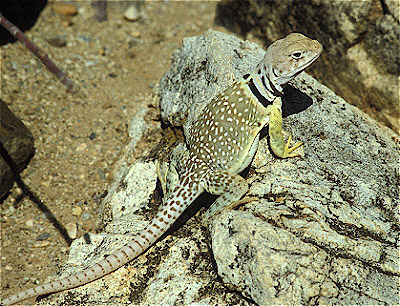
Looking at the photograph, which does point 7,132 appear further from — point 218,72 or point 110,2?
point 110,2

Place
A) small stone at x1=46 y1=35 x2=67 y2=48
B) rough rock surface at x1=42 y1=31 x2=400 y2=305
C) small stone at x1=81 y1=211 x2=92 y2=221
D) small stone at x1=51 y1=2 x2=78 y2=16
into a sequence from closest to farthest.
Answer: rough rock surface at x1=42 y1=31 x2=400 y2=305 → small stone at x1=81 y1=211 x2=92 y2=221 → small stone at x1=46 y1=35 x2=67 y2=48 → small stone at x1=51 y1=2 x2=78 y2=16

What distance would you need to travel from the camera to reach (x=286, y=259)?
2900mm

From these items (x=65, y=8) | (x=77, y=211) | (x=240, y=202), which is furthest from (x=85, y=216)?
(x=65, y=8)

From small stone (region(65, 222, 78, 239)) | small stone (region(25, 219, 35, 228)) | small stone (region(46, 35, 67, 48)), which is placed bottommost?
small stone (region(65, 222, 78, 239))

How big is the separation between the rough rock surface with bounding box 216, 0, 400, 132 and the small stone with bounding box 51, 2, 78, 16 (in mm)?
4302

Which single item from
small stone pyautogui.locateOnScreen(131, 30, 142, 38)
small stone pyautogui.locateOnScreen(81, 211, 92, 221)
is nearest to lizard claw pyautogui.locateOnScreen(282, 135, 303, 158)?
small stone pyautogui.locateOnScreen(81, 211, 92, 221)

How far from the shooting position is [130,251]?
11.6 ft

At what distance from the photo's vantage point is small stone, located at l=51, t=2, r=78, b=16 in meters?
7.84

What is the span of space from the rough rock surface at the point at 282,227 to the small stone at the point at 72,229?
2.50 feet

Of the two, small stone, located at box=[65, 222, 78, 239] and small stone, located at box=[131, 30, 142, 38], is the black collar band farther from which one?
small stone, located at box=[131, 30, 142, 38]

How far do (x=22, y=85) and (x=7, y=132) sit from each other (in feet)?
5.73

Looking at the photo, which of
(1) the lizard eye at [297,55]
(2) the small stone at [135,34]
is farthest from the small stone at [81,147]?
(1) the lizard eye at [297,55]

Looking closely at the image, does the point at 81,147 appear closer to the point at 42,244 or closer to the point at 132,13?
the point at 42,244

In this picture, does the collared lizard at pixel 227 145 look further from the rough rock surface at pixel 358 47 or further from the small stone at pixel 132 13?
the small stone at pixel 132 13
